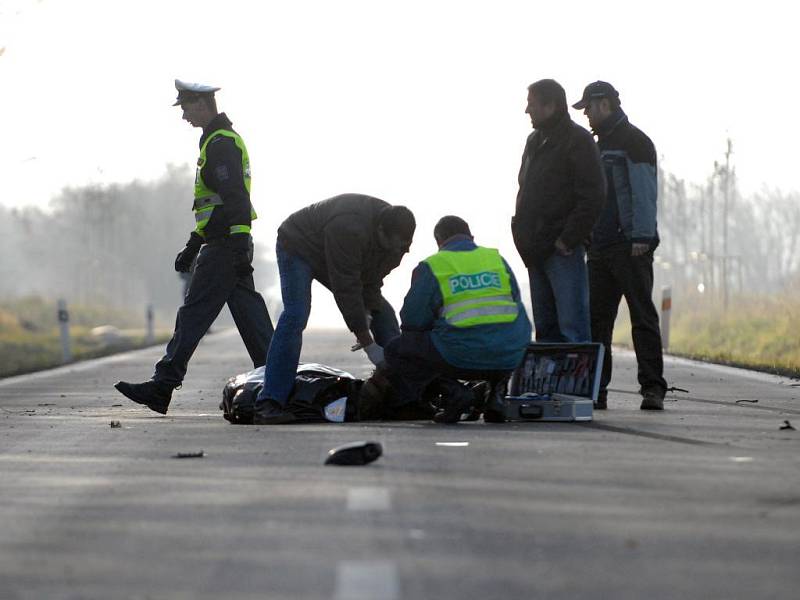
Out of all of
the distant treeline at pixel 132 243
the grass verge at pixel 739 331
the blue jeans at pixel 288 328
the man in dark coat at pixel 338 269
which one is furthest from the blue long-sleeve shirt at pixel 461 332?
the distant treeline at pixel 132 243

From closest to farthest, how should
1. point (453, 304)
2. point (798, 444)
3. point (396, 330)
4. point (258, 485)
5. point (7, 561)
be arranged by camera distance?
1. point (7, 561)
2. point (258, 485)
3. point (798, 444)
4. point (453, 304)
5. point (396, 330)

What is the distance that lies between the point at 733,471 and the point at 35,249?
467 ft

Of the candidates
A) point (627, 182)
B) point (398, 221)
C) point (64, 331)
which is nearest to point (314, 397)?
point (398, 221)

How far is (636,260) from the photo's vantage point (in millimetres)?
11766

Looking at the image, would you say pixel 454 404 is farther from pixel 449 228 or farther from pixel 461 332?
pixel 449 228

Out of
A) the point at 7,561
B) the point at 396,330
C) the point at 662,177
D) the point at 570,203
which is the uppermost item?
the point at 662,177

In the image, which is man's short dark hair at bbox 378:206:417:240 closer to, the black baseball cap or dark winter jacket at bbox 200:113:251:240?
dark winter jacket at bbox 200:113:251:240

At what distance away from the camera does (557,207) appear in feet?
37.1

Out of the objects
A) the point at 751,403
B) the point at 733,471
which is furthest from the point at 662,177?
the point at 733,471

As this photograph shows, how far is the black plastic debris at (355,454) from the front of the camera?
25.6ft

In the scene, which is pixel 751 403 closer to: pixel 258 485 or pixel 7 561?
pixel 258 485

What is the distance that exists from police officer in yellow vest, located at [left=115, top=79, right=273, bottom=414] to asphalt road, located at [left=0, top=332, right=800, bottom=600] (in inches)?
44.5

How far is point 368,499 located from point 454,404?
12.6 ft

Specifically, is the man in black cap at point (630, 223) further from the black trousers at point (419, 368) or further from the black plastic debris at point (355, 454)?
the black plastic debris at point (355, 454)
